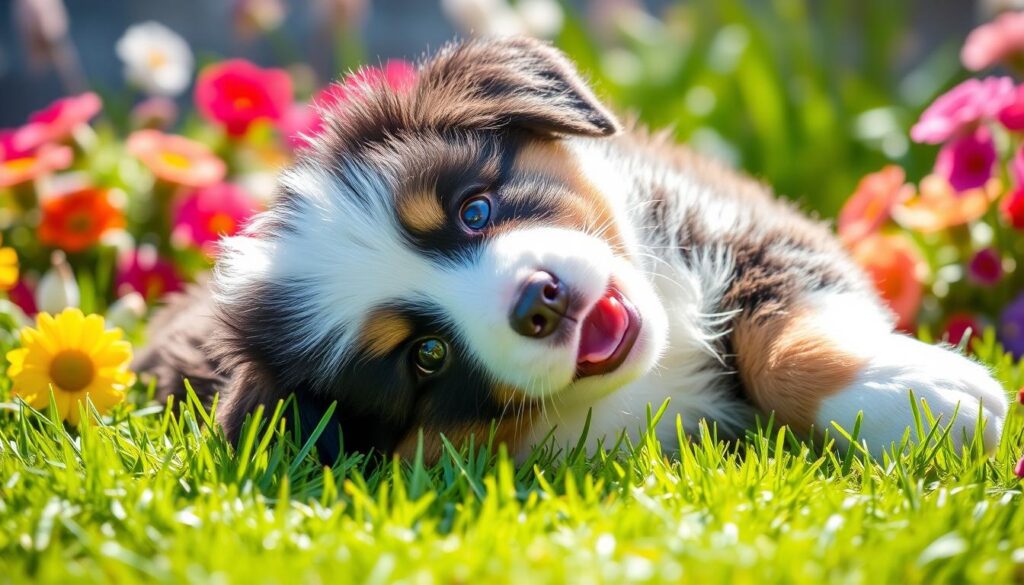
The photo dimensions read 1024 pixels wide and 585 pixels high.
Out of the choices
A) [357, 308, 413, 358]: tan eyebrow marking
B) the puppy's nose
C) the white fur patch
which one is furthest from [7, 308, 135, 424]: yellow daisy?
the white fur patch

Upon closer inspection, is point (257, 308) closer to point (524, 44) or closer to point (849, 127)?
point (524, 44)

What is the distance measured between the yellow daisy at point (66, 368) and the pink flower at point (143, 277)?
4.23 feet

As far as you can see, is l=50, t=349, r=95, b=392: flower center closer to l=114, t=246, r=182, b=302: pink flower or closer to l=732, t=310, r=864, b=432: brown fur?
l=114, t=246, r=182, b=302: pink flower

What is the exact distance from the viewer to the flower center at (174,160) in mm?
4215

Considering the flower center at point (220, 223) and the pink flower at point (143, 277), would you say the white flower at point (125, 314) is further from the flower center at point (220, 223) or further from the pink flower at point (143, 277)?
the flower center at point (220, 223)

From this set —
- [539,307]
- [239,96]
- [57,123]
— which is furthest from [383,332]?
[239,96]

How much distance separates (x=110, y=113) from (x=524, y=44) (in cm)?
331

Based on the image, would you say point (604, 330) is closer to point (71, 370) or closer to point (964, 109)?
point (71, 370)

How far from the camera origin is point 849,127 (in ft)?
16.3

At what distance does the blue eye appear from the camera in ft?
8.18

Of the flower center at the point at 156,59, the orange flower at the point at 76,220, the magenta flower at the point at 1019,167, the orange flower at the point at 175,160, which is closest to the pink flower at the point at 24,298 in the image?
the orange flower at the point at 76,220

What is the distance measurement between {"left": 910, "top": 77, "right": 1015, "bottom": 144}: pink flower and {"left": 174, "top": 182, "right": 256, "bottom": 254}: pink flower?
2562 mm

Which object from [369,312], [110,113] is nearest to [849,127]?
[369,312]

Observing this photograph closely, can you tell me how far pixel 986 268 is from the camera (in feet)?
11.3
